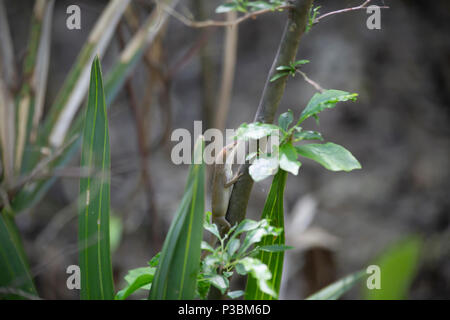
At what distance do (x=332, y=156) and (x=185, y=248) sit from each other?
0.20m

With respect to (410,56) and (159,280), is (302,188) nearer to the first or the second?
(410,56)

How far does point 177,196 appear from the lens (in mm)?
2248

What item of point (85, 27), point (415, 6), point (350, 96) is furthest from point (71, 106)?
point (415, 6)

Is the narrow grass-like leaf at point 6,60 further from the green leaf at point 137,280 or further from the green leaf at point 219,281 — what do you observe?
the green leaf at point 219,281

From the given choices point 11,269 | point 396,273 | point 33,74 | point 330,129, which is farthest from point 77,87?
point 330,129

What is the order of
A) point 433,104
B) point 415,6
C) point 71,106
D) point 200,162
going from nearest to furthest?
point 200,162 < point 71,106 < point 433,104 < point 415,6

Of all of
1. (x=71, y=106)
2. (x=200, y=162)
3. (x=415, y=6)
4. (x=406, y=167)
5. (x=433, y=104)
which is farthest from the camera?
(x=415, y=6)

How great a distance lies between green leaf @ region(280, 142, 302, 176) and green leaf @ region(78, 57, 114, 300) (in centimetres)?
23

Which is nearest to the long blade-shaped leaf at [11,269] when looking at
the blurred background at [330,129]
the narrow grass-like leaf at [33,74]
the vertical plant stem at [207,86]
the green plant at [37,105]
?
the green plant at [37,105]

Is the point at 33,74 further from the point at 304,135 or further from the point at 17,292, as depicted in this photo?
the point at 304,135

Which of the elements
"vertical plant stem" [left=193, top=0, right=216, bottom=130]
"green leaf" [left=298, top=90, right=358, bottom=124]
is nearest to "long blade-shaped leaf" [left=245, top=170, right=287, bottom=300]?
"green leaf" [left=298, top=90, right=358, bottom=124]

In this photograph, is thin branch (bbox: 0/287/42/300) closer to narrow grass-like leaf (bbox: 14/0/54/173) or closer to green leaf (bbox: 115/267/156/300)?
green leaf (bbox: 115/267/156/300)

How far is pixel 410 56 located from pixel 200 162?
2.27m

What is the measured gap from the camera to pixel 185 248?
1.63ft
